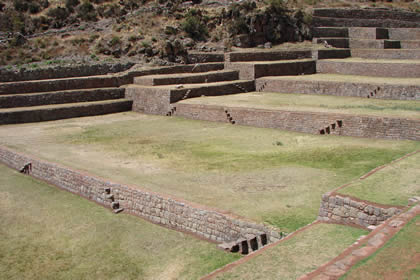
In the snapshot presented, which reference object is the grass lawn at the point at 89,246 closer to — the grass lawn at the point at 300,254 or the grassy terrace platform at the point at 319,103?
the grass lawn at the point at 300,254

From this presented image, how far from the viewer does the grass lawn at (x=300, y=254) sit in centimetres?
638

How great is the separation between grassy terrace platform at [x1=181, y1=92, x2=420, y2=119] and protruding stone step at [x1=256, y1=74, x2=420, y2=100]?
0.61 m

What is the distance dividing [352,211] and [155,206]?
12.9 ft

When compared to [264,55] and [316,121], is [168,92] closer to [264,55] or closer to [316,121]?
[316,121]

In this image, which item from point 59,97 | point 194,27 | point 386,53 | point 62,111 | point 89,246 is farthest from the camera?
point 194,27

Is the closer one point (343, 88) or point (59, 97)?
point (343, 88)

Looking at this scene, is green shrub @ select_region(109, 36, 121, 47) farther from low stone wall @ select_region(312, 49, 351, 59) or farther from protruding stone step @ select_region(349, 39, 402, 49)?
protruding stone step @ select_region(349, 39, 402, 49)

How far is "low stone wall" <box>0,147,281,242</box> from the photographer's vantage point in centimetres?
849

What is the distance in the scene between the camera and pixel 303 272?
20.9ft

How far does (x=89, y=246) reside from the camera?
893 centimetres

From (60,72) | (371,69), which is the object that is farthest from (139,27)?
(371,69)

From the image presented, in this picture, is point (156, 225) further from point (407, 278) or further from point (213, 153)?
point (407, 278)

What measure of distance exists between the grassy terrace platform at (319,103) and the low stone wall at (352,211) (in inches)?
308

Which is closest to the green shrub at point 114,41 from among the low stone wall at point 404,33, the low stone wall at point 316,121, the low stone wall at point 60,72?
the low stone wall at point 60,72
